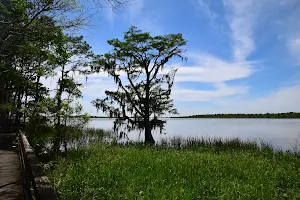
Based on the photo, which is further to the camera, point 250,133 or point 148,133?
point 250,133

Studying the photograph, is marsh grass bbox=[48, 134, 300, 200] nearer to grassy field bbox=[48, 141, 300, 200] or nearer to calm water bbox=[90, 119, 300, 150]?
grassy field bbox=[48, 141, 300, 200]

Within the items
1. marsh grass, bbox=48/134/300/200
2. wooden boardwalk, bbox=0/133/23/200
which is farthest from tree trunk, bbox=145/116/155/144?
wooden boardwalk, bbox=0/133/23/200

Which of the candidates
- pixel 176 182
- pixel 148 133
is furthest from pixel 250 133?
pixel 176 182

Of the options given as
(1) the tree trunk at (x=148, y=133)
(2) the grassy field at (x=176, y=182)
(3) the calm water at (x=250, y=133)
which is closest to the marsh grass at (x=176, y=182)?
(2) the grassy field at (x=176, y=182)

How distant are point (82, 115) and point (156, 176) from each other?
7649mm

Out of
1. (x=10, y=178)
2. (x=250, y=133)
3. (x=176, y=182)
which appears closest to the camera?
(x=10, y=178)

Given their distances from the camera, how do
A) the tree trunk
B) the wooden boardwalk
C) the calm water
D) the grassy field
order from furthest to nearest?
the calm water, the tree trunk, the grassy field, the wooden boardwalk

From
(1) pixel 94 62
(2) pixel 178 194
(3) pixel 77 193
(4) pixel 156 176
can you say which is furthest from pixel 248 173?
(1) pixel 94 62

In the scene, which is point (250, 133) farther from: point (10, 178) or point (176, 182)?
point (10, 178)

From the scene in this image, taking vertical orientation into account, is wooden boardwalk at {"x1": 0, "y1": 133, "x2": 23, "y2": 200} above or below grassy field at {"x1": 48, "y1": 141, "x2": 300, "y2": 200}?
above

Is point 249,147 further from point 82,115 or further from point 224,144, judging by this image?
point 82,115

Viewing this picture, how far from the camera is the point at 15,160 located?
10102 mm

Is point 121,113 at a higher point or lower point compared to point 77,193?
higher

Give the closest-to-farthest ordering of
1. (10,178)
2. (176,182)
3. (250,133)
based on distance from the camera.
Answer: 1. (10,178)
2. (176,182)
3. (250,133)
